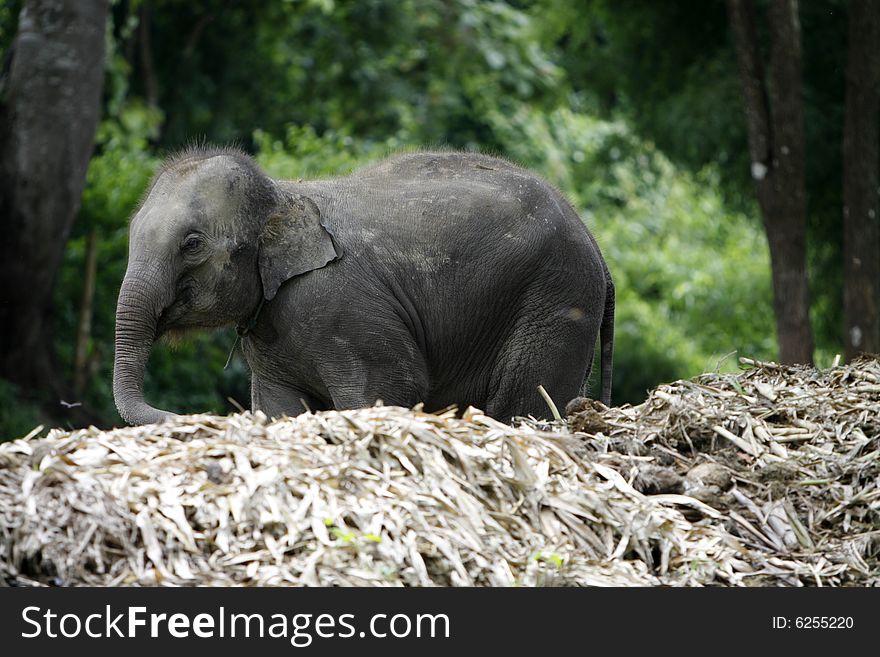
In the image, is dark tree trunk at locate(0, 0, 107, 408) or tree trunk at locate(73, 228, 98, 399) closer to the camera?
dark tree trunk at locate(0, 0, 107, 408)

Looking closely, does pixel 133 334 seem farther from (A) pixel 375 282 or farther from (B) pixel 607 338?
(B) pixel 607 338

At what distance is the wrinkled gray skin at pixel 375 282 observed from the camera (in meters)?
6.91

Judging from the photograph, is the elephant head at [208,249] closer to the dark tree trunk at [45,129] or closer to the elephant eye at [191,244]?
the elephant eye at [191,244]

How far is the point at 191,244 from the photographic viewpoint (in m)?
6.86

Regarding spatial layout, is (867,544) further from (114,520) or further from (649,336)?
(649,336)

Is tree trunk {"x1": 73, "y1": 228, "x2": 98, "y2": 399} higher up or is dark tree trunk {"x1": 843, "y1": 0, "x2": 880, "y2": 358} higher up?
dark tree trunk {"x1": 843, "y1": 0, "x2": 880, "y2": 358}

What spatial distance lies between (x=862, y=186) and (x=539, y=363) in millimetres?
4930

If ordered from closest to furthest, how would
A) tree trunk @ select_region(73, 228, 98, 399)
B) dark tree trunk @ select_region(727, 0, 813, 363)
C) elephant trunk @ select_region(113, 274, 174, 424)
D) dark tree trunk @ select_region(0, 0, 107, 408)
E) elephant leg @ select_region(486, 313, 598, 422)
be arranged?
1. elephant trunk @ select_region(113, 274, 174, 424)
2. elephant leg @ select_region(486, 313, 598, 422)
3. dark tree trunk @ select_region(727, 0, 813, 363)
4. dark tree trunk @ select_region(0, 0, 107, 408)
5. tree trunk @ select_region(73, 228, 98, 399)

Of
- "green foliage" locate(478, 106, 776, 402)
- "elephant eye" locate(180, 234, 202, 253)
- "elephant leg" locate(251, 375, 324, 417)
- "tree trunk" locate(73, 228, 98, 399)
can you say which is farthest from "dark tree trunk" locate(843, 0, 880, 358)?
"tree trunk" locate(73, 228, 98, 399)

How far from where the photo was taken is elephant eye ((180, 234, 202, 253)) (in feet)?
22.4

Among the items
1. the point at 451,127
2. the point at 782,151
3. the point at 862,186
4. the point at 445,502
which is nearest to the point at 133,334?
Result: the point at 445,502

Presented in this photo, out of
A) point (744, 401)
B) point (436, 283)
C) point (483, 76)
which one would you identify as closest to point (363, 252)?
point (436, 283)

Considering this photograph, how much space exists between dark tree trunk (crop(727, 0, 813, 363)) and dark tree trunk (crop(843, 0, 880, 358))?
38 centimetres

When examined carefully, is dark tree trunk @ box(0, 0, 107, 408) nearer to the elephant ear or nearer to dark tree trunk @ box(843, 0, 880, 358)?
the elephant ear
